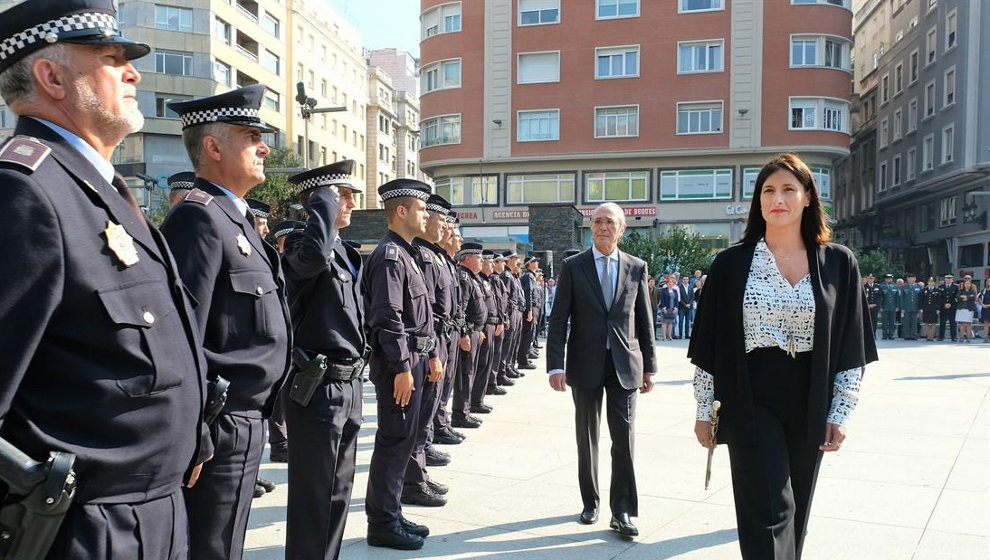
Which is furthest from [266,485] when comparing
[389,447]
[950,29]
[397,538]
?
[950,29]

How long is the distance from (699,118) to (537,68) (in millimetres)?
8920

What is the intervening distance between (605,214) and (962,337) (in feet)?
80.3

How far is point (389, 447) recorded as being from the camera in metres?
4.99

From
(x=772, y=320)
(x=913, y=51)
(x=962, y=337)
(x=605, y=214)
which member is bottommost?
(x=962, y=337)

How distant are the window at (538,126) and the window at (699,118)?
6359mm

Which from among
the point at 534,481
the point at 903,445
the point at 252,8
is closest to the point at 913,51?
the point at 252,8

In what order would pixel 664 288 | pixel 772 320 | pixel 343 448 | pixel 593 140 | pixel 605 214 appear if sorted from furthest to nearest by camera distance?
pixel 593 140 < pixel 664 288 < pixel 605 214 < pixel 343 448 < pixel 772 320

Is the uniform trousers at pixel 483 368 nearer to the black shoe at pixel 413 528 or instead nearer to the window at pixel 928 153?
the black shoe at pixel 413 528

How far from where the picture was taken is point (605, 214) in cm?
563

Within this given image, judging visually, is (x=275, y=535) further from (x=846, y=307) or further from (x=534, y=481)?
(x=846, y=307)

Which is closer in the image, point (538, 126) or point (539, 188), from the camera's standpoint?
point (538, 126)

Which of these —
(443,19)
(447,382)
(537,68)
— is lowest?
(447,382)

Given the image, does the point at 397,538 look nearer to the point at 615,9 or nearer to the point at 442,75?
the point at 615,9

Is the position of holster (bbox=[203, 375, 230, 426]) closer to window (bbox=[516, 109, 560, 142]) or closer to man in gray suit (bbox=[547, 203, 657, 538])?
man in gray suit (bbox=[547, 203, 657, 538])
